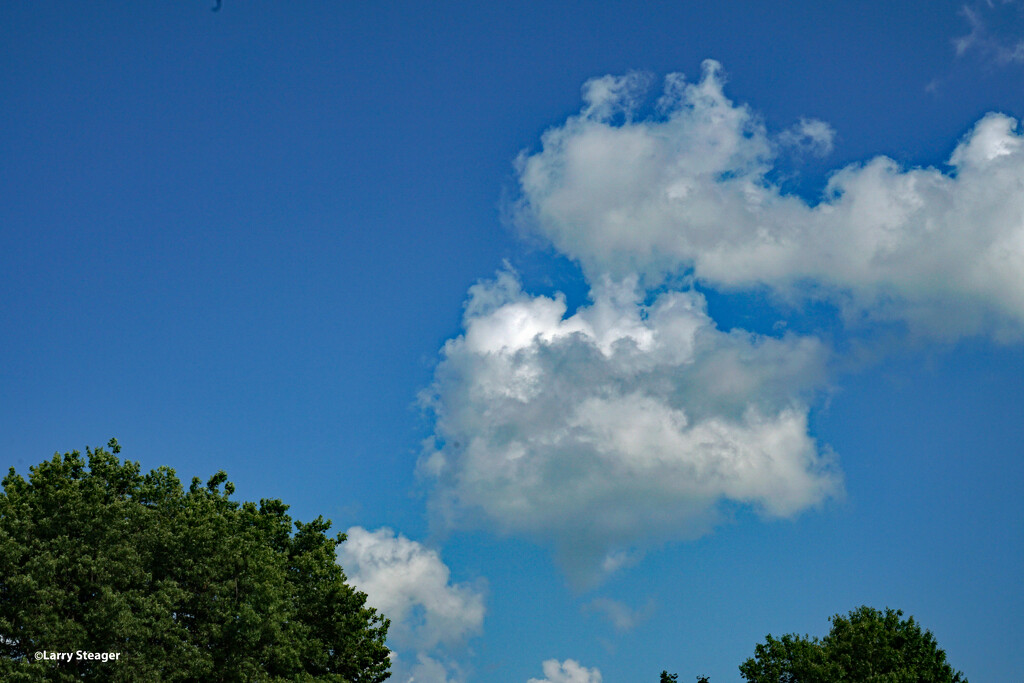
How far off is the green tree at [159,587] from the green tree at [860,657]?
37.1m

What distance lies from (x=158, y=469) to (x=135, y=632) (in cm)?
1230

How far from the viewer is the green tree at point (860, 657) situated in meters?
74.2

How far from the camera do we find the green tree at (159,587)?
49375 millimetres

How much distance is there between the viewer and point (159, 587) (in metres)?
54.2

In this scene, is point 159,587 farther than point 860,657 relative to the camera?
No

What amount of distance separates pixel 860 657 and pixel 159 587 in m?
56.7

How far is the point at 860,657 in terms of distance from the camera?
7600cm

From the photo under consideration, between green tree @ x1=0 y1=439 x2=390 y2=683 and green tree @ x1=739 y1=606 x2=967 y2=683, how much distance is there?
37084 mm

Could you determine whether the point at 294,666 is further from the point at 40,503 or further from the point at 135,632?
the point at 40,503

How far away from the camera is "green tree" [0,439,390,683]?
49.4m

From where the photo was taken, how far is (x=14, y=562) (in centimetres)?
4906

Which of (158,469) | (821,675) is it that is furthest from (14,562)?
(821,675)

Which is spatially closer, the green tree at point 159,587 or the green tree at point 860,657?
the green tree at point 159,587

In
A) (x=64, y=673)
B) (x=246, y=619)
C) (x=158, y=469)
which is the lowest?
(x=64, y=673)
